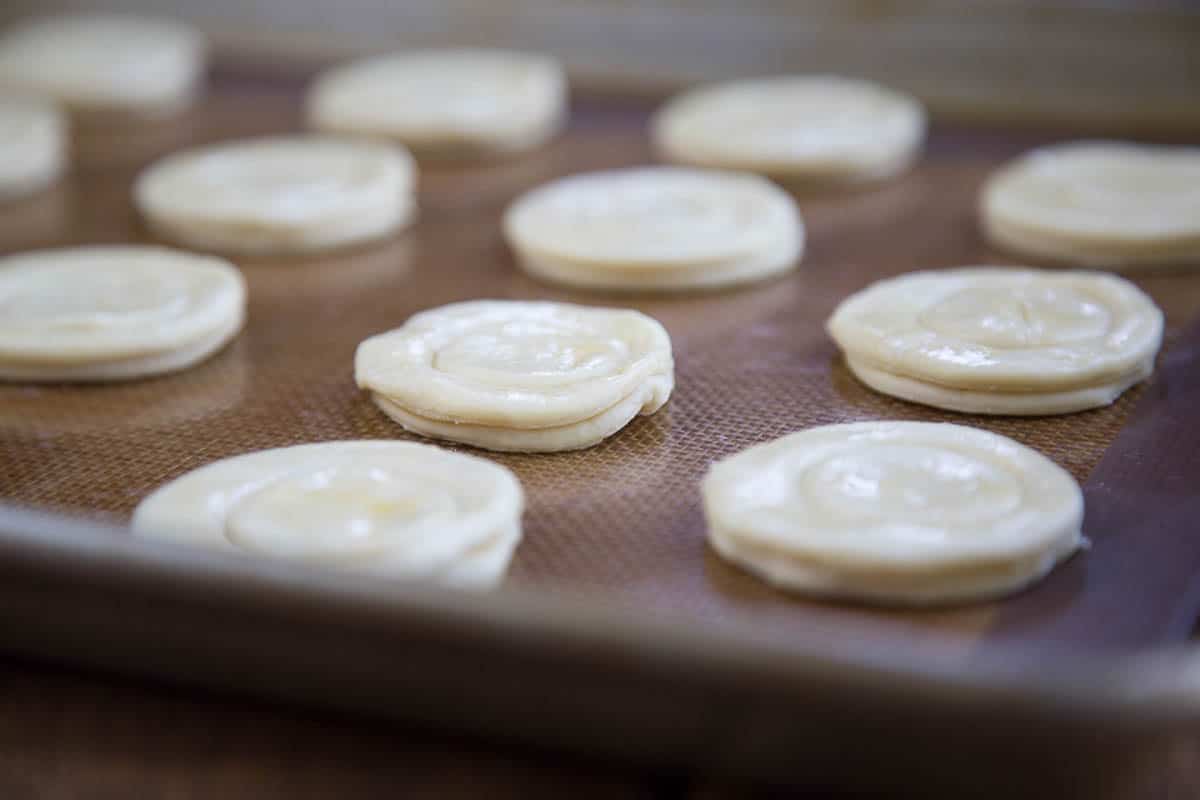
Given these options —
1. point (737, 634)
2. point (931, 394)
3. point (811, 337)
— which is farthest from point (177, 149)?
point (737, 634)

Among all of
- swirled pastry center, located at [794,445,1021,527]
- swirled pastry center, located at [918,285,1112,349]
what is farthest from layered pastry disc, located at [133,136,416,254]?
swirled pastry center, located at [794,445,1021,527]

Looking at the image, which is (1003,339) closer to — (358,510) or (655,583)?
(655,583)

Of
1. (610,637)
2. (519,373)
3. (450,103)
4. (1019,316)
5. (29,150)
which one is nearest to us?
(610,637)

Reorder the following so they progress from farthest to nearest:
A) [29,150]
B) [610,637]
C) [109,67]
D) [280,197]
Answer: [109,67], [29,150], [280,197], [610,637]

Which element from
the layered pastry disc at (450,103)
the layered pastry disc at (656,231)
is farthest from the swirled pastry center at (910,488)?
the layered pastry disc at (450,103)

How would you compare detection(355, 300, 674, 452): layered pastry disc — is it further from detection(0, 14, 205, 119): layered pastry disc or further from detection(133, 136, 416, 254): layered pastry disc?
detection(0, 14, 205, 119): layered pastry disc

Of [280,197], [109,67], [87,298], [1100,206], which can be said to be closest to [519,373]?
[87,298]

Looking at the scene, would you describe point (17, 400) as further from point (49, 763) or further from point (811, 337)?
point (811, 337)
